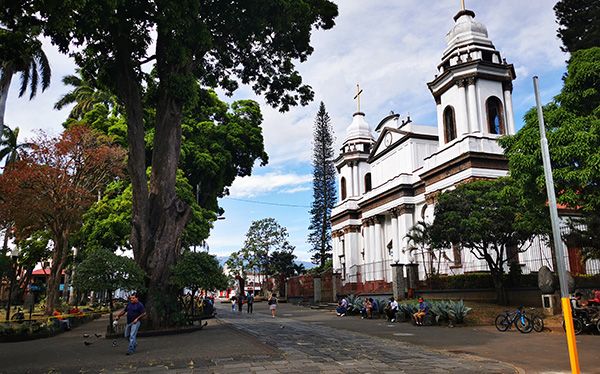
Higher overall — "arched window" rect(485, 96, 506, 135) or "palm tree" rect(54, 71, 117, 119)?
"palm tree" rect(54, 71, 117, 119)

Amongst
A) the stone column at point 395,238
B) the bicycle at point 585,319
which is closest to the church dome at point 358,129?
the stone column at point 395,238

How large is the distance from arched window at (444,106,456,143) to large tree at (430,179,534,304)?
959cm

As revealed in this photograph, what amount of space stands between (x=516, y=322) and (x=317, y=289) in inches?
860

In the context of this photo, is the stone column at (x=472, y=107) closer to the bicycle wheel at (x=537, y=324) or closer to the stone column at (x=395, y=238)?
the stone column at (x=395, y=238)

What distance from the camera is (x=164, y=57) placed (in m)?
16.3

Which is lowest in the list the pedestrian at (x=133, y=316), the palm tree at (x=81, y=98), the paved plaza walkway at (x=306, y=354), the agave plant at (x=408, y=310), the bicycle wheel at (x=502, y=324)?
the paved plaza walkway at (x=306, y=354)

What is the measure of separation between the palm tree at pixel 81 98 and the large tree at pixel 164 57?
733 inches

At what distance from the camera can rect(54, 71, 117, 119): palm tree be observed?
34719 mm

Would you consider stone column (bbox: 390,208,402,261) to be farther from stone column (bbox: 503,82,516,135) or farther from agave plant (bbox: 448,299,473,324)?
agave plant (bbox: 448,299,473,324)

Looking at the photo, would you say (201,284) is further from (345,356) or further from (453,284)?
(453,284)

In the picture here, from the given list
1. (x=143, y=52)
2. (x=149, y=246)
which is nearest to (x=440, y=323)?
(x=149, y=246)

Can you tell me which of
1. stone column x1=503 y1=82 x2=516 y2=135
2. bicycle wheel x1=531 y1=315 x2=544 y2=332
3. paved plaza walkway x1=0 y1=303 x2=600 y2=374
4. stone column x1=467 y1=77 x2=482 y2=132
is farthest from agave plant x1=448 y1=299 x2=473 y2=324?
stone column x1=503 y1=82 x2=516 y2=135

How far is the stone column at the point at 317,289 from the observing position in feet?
114

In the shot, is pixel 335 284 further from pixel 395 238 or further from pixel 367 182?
pixel 367 182
